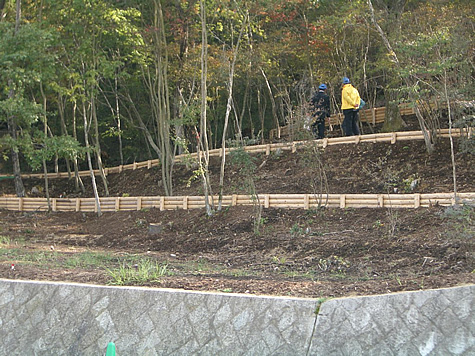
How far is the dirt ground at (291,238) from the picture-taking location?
7.27 m

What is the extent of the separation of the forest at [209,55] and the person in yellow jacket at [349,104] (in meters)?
1.08

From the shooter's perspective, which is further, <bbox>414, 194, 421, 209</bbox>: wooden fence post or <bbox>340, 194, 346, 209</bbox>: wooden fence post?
<bbox>340, 194, 346, 209</bbox>: wooden fence post

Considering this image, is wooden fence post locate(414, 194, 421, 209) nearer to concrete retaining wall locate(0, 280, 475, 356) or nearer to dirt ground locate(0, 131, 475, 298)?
dirt ground locate(0, 131, 475, 298)

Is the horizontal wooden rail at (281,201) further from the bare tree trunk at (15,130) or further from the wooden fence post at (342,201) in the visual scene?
the bare tree trunk at (15,130)

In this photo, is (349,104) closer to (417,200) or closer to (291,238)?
(417,200)

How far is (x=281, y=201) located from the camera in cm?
1273

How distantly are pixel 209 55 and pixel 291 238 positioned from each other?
28.1ft

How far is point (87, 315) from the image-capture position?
6.42 m

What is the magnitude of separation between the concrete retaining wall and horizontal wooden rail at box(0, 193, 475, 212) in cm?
554

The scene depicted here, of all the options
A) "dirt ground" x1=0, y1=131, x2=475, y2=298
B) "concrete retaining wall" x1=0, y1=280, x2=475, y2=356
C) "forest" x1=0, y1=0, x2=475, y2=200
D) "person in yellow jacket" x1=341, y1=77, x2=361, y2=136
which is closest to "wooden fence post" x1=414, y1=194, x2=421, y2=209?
"dirt ground" x1=0, y1=131, x2=475, y2=298

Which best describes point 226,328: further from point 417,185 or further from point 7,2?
point 7,2

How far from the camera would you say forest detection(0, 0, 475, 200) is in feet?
42.3

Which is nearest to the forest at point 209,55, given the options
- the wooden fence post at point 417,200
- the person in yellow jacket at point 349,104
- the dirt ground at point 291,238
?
the person in yellow jacket at point 349,104

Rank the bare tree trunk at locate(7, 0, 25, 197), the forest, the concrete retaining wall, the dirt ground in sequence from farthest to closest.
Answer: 1. the bare tree trunk at locate(7, 0, 25, 197)
2. the forest
3. the dirt ground
4. the concrete retaining wall
